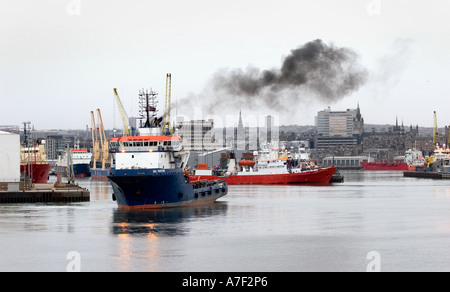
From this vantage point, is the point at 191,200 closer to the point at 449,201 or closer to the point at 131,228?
the point at 131,228

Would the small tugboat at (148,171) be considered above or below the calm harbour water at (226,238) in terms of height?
above

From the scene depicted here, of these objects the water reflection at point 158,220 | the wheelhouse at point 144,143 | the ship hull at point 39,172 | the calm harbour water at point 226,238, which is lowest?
the calm harbour water at point 226,238

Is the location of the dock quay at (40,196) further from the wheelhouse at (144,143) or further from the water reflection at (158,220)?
the wheelhouse at (144,143)

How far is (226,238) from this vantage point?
43125 millimetres

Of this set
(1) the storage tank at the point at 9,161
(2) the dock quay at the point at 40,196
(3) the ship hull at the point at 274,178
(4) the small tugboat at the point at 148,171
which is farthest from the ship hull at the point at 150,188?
(3) the ship hull at the point at 274,178

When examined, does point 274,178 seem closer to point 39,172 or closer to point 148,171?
point 39,172

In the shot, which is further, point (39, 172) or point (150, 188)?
point (39, 172)

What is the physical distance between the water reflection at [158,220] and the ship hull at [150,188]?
0.70 meters

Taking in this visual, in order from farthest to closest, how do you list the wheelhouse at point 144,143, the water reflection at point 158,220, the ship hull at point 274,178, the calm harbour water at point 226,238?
the ship hull at point 274,178
the wheelhouse at point 144,143
the water reflection at point 158,220
the calm harbour water at point 226,238

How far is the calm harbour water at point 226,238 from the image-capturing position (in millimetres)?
34156

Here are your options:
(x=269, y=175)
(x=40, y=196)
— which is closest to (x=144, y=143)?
(x=40, y=196)

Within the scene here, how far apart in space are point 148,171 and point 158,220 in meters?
5.69

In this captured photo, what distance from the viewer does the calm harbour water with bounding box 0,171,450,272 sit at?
34.2 meters
